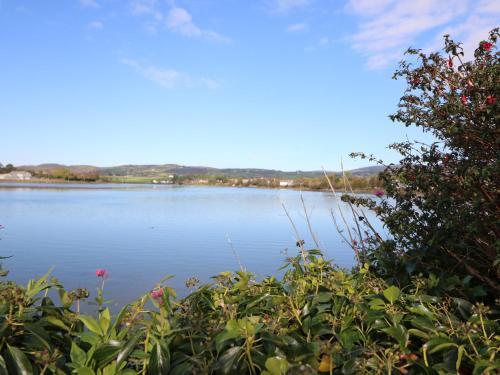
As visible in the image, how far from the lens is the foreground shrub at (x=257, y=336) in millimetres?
1288

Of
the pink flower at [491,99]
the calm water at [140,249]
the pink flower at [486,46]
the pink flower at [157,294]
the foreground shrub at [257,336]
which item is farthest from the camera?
the calm water at [140,249]

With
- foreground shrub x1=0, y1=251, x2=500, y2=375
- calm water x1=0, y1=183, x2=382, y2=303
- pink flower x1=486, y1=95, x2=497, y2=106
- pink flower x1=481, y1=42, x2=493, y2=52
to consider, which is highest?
pink flower x1=481, y1=42, x2=493, y2=52

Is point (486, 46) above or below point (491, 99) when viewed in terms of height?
above

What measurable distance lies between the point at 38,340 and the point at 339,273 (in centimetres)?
133

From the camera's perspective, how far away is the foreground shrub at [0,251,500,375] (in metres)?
1.29

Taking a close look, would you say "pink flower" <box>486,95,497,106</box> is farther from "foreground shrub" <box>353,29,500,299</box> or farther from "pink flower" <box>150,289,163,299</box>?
"pink flower" <box>150,289,163,299</box>

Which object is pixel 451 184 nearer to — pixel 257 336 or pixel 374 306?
pixel 374 306

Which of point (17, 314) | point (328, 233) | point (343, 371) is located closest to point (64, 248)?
point (328, 233)

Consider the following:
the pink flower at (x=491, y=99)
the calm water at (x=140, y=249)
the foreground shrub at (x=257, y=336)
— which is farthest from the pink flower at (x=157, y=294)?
the calm water at (x=140, y=249)

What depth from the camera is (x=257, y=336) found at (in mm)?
1412

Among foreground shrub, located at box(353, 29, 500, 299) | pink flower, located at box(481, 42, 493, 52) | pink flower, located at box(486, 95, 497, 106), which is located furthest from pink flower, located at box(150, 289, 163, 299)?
pink flower, located at box(481, 42, 493, 52)

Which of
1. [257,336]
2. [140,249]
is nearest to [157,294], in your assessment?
[257,336]

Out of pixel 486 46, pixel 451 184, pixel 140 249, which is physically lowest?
pixel 140 249

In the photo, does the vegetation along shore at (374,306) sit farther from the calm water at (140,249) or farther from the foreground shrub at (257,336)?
the calm water at (140,249)
